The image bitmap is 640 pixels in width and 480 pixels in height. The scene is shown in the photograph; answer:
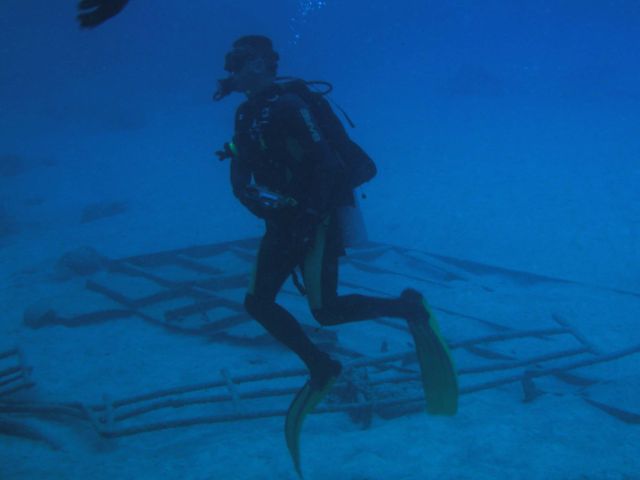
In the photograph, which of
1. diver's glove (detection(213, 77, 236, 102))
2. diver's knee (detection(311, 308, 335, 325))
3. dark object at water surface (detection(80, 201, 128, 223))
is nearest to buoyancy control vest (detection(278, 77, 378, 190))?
diver's glove (detection(213, 77, 236, 102))

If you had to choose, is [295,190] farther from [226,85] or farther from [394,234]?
[394,234]

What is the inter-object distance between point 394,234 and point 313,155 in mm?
13579

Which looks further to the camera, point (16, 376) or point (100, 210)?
point (100, 210)

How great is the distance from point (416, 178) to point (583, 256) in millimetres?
11394

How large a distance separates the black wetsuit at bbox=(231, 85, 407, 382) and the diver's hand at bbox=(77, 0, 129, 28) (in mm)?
1025

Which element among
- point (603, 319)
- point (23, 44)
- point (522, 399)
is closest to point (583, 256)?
point (603, 319)

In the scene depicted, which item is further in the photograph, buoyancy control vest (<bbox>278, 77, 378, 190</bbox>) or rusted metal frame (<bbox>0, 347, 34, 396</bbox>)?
rusted metal frame (<bbox>0, 347, 34, 396</bbox>)

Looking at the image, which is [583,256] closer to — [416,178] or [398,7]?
[416,178]

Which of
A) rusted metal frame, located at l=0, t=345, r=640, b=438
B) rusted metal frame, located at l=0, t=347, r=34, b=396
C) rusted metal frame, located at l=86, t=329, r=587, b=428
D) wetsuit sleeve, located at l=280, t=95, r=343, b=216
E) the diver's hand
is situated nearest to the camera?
the diver's hand

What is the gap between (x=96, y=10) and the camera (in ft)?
8.09

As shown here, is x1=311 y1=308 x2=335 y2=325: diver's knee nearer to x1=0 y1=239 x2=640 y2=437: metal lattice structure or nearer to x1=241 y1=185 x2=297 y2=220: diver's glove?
x1=241 y1=185 x2=297 y2=220: diver's glove

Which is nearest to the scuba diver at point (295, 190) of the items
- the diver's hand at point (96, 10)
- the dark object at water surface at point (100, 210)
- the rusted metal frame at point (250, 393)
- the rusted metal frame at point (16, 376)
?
the diver's hand at point (96, 10)

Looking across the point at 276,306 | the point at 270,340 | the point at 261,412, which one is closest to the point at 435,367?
the point at 276,306

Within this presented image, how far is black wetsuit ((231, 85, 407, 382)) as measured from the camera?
3.06 metres
